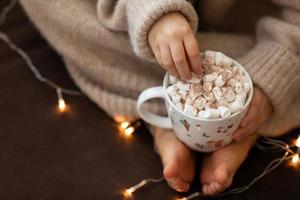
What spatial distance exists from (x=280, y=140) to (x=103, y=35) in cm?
33

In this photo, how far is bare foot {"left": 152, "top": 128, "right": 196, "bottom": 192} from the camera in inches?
26.4

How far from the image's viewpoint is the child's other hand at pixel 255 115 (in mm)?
670

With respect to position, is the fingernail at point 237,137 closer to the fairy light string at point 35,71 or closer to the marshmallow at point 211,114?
the marshmallow at point 211,114

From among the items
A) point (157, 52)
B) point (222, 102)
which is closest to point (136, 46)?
point (157, 52)

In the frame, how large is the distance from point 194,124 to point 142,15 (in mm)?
162

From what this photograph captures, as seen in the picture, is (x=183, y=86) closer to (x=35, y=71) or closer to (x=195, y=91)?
(x=195, y=91)

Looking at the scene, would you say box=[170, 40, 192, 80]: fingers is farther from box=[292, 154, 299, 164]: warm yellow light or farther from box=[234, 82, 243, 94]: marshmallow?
box=[292, 154, 299, 164]: warm yellow light

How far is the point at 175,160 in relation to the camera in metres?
0.68

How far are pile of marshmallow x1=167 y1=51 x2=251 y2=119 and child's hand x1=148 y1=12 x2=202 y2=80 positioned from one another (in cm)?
1

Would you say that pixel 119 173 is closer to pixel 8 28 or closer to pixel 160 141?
pixel 160 141

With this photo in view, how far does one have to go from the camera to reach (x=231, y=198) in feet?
2.29

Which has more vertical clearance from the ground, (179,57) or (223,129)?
(179,57)

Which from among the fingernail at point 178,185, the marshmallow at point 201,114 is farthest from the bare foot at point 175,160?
the marshmallow at point 201,114

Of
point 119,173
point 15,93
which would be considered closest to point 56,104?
point 15,93
